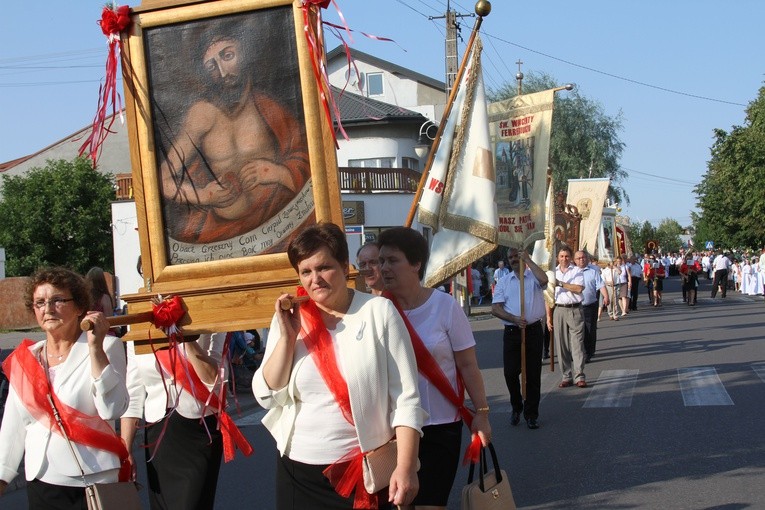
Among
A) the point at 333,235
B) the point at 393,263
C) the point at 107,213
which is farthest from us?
the point at 107,213

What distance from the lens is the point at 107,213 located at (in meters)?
40.7

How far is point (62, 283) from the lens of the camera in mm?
4699

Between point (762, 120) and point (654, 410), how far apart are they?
4061cm

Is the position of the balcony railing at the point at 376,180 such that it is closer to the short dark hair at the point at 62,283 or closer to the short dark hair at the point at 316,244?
the short dark hair at the point at 62,283

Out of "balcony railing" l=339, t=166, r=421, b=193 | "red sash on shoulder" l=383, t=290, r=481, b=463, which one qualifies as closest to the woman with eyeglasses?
"red sash on shoulder" l=383, t=290, r=481, b=463

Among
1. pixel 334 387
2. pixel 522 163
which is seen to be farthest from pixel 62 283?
pixel 522 163

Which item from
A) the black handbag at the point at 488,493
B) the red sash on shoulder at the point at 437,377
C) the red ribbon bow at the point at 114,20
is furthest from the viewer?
the red sash on shoulder at the point at 437,377

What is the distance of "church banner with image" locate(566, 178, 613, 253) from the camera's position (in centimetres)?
2919

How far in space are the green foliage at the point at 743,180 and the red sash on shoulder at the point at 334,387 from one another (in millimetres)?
46947

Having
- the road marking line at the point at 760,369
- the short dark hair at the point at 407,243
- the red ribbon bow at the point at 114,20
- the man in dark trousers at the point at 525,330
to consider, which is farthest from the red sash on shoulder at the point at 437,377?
the road marking line at the point at 760,369

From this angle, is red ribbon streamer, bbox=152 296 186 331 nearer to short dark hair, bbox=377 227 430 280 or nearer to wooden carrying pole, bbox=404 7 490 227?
short dark hair, bbox=377 227 430 280

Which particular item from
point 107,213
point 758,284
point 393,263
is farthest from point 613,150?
point 393,263

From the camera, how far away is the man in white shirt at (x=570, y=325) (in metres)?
14.1

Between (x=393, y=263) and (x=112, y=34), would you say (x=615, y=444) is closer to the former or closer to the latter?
(x=393, y=263)
